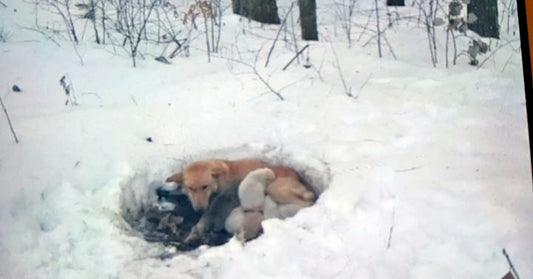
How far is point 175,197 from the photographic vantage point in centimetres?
144

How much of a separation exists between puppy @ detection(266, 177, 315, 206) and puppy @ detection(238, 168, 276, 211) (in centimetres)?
1

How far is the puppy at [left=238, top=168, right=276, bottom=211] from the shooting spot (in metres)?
1.43

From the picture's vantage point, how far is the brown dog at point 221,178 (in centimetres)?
143

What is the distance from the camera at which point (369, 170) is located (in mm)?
1433

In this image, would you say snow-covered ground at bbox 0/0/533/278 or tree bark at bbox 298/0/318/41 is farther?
tree bark at bbox 298/0/318/41

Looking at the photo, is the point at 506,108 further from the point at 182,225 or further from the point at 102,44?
the point at 102,44

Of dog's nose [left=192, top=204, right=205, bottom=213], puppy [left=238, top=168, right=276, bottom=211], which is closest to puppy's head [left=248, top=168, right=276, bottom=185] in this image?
puppy [left=238, top=168, right=276, bottom=211]

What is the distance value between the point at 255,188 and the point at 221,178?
7cm

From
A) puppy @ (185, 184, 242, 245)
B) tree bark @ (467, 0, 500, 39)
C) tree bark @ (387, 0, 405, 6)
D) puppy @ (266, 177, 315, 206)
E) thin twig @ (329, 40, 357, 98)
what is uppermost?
tree bark @ (387, 0, 405, 6)

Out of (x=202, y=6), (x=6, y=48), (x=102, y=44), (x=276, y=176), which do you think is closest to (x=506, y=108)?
(x=276, y=176)

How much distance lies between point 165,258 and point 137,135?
0.24m

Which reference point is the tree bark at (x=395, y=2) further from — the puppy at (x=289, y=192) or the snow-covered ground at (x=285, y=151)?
the puppy at (x=289, y=192)

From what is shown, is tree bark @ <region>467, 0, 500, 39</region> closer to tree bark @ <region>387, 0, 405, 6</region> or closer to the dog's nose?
tree bark @ <region>387, 0, 405, 6</region>

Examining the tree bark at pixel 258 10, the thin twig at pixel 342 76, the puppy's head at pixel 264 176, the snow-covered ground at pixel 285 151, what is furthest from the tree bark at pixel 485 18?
the puppy's head at pixel 264 176
